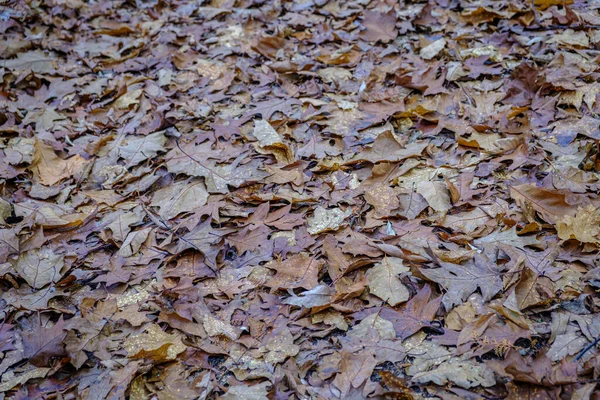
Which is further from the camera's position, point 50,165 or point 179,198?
point 50,165

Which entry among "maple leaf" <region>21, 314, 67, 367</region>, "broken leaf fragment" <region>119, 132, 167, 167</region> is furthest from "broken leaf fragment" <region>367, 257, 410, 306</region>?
"broken leaf fragment" <region>119, 132, 167, 167</region>

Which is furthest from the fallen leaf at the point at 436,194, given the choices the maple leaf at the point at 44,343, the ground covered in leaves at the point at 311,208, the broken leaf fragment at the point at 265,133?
the maple leaf at the point at 44,343

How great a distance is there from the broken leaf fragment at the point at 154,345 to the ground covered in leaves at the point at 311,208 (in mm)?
13

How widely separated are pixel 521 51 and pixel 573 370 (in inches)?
103

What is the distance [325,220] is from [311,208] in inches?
5.5

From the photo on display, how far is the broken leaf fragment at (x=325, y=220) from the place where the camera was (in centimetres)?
274

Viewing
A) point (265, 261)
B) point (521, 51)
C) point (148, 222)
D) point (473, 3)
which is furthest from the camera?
point (473, 3)

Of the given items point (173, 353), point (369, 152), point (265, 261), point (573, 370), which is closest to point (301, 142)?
point (369, 152)

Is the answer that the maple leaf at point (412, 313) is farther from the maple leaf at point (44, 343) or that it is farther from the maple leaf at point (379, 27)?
the maple leaf at point (379, 27)

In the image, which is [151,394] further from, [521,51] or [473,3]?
[473,3]

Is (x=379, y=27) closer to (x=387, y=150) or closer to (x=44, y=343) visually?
(x=387, y=150)

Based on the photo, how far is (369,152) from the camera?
3.14 meters

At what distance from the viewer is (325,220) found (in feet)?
9.14

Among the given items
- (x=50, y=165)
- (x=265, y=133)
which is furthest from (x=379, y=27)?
(x=50, y=165)
